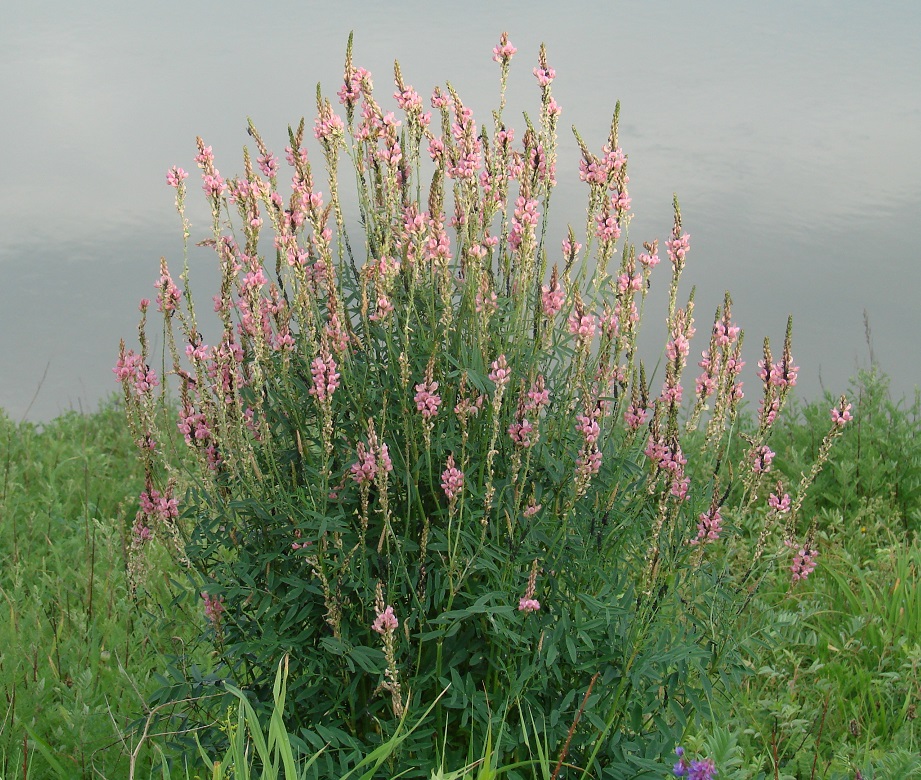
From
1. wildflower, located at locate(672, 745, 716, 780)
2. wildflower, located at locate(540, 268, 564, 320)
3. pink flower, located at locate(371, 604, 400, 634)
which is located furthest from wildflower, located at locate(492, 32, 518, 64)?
wildflower, located at locate(672, 745, 716, 780)

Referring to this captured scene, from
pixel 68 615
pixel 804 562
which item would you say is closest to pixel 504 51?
pixel 804 562

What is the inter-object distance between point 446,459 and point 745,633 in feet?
4.62

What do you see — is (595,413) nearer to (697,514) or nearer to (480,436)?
(480,436)

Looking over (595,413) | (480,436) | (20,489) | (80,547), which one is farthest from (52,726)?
(20,489)

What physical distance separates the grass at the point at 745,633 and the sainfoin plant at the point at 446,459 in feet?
0.83

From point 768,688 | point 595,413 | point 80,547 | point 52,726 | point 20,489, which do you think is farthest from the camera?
point 20,489

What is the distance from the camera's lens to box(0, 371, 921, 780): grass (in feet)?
12.8

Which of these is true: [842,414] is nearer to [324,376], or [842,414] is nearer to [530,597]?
[530,597]

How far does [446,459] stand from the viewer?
3.13m

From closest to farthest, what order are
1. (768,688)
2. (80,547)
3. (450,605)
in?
(450,605)
(768,688)
(80,547)

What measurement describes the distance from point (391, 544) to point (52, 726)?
2.20m

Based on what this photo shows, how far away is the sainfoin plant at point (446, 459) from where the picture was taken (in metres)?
3.00

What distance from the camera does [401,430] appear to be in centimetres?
324

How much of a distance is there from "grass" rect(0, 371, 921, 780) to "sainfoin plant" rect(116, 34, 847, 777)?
0.25 meters
